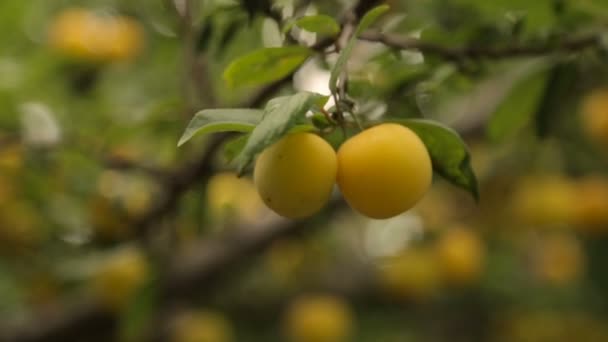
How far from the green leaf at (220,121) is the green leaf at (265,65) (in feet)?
0.17

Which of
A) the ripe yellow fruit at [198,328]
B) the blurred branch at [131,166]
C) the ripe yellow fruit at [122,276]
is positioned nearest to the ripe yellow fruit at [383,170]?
the blurred branch at [131,166]

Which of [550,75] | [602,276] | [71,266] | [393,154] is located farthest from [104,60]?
[602,276]

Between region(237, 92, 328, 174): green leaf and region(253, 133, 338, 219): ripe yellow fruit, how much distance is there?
13 millimetres

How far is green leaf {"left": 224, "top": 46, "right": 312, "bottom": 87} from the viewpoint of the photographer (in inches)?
15.1

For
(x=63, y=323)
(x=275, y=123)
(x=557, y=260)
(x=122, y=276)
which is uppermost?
(x=275, y=123)

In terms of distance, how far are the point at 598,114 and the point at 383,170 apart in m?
0.84

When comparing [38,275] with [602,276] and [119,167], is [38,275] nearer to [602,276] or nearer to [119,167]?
[119,167]

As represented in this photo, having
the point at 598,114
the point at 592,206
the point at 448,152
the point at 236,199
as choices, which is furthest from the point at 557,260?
the point at 448,152

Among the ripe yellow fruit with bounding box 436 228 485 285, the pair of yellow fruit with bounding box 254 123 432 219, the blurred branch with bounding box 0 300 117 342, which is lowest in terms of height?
the ripe yellow fruit with bounding box 436 228 485 285

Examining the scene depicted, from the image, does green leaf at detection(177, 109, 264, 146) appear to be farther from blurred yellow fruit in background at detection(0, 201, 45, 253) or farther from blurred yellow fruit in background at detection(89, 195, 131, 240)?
blurred yellow fruit in background at detection(0, 201, 45, 253)

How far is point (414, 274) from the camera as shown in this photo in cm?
138

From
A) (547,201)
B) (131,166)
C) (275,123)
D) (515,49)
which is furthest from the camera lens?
(547,201)

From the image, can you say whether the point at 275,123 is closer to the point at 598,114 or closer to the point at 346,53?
the point at 346,53

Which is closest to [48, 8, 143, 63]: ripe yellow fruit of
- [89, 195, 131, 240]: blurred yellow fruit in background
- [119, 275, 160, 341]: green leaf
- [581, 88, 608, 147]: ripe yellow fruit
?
[89, 195, 131, 240]: blurred yellow fruit in background
